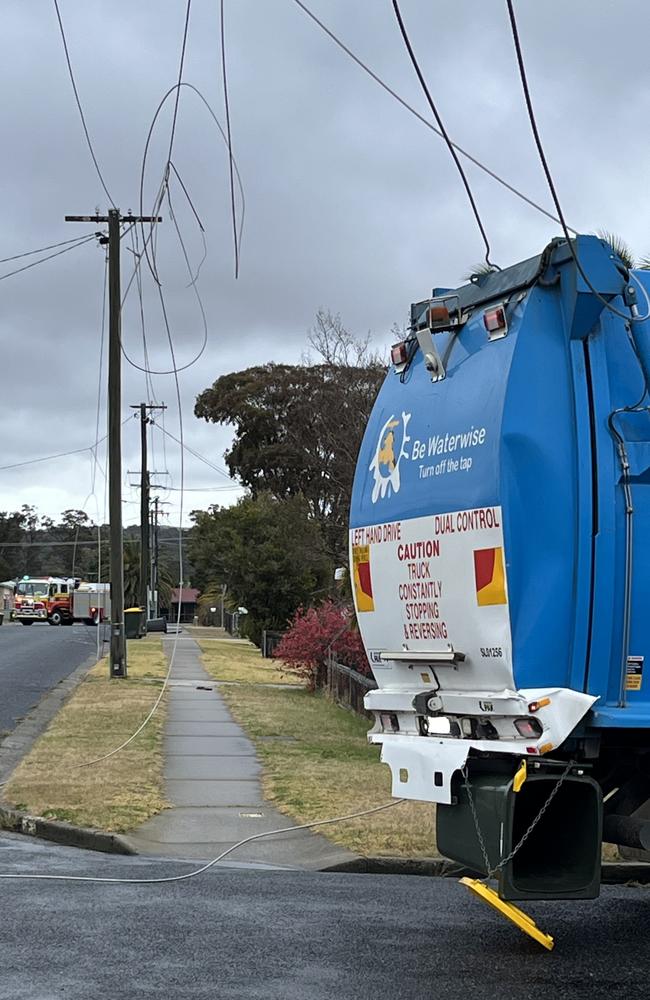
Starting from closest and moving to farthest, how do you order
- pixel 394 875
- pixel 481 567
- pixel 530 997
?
pixel 530 997 < pixel 481 567 < pixel 394 875

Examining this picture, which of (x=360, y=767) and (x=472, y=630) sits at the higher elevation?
(x=472, y=630)

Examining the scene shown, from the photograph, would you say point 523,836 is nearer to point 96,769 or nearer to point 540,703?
point 540,703

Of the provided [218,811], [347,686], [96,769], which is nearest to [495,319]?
[218,811]

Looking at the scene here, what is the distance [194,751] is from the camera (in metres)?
14.6

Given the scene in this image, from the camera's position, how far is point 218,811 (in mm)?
10742

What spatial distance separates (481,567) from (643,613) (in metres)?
0.74

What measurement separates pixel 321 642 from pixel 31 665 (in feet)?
40.8

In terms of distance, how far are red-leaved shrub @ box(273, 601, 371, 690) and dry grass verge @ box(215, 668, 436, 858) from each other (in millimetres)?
911

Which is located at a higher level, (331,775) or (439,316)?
(439,316)

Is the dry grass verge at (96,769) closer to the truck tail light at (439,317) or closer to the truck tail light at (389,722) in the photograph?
the truck tail light at (389,722)

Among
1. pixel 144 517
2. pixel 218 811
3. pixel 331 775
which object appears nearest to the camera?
pixel 218 811

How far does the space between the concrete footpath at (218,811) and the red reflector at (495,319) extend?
4129 mm

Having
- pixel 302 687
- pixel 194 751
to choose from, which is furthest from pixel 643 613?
pixel 302 687

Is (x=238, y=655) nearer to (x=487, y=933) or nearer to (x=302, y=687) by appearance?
(x=302, y=687)
